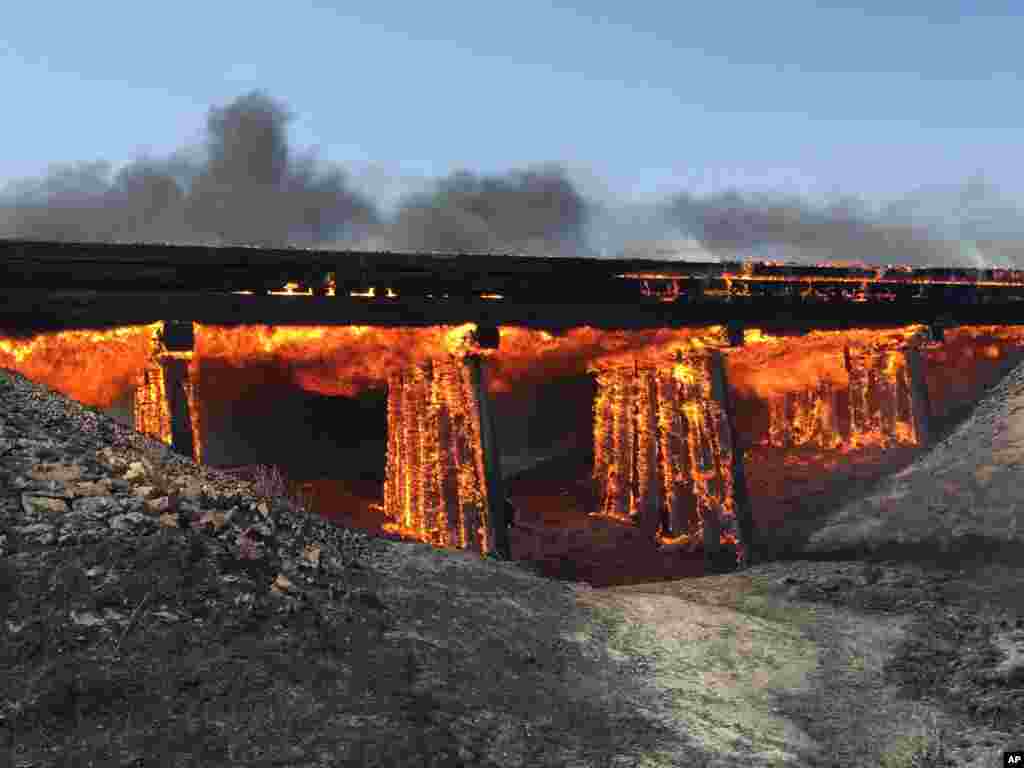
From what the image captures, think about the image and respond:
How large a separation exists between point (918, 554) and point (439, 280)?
1246cm

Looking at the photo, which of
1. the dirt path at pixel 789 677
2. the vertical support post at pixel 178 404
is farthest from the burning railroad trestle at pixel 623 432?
the dirt path at pixel 789 677

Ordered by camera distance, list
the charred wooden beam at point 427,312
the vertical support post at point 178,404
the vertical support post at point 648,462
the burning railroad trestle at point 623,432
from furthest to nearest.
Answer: the vertical support post at point 648,462
the burning railroad trestle at point 623,432
the vertical support post at point 178,404
the charred wooden beam at point 427,312

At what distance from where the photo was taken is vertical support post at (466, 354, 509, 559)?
19.3 metres

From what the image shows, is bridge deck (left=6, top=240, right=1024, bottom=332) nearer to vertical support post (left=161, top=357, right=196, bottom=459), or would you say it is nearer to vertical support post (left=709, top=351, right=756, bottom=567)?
vertical support post (left=161, top=357, right=196, bottom=459)

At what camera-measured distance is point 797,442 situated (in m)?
35.6

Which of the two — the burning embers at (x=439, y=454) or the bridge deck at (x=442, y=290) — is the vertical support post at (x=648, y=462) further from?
the burning embers at (x=439, y=454)

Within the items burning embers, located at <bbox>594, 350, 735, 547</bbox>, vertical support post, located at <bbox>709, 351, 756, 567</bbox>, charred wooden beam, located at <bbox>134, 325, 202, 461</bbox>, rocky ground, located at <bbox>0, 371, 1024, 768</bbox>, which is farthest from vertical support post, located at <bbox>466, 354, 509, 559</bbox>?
vertical support post, located at <bbox>709, 351, 756, 567</bbox>

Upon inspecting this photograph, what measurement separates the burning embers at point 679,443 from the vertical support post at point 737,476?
36mm

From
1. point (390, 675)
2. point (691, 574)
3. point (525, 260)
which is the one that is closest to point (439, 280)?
point (525, 260)

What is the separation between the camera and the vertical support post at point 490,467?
19328mm

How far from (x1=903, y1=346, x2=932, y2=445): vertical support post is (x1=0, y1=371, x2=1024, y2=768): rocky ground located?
13.8 meters

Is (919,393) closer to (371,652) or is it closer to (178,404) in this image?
(178,404)

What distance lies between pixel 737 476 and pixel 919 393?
8.72m

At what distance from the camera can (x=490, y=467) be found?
64.8ft
